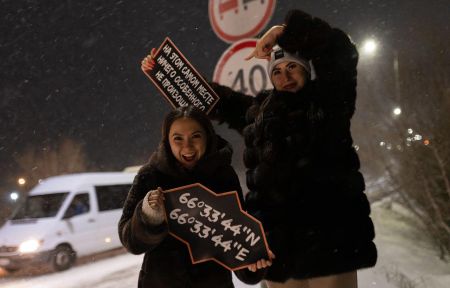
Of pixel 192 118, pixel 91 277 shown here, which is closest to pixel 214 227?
pixel 192 118

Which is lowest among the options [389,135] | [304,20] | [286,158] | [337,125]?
[286,158]

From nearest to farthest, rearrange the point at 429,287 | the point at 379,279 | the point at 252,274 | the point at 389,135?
the point at 252,274 < the point at 429,287 < the point at 379,279 < the point at 389,135

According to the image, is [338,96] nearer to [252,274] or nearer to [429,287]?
[252,274]

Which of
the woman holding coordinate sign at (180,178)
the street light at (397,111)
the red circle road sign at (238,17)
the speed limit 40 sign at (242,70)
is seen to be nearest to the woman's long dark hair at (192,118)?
the woman holding coordinate sign at (180,178)

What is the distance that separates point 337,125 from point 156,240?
104 cm

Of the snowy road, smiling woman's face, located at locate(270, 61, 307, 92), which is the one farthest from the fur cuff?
the snowy road

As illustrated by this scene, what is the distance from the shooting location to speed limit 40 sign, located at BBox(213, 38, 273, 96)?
283 centimetres

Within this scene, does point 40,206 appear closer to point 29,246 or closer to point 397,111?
point 29,246

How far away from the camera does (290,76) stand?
197 cm

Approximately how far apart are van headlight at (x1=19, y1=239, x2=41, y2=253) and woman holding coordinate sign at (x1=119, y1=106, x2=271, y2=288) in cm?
663

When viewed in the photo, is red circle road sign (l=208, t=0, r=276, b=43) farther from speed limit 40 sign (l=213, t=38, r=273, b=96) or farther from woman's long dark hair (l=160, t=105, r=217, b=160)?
woman's long dark hair (l=160, t=105, r=217, b=160)

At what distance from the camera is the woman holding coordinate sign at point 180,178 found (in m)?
1.79

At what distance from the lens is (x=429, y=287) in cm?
408

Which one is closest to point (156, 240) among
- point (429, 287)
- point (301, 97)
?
point (301, 97)
